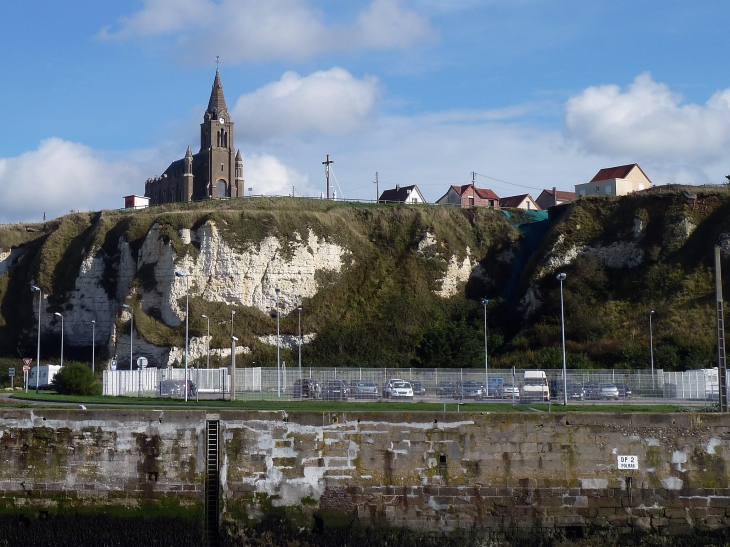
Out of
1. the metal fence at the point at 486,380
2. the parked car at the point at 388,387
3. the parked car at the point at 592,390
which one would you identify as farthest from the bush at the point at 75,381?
the parked car at the point at 592,390

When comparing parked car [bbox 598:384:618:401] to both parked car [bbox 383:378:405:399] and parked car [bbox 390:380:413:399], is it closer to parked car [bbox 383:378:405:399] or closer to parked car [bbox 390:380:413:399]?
parked car [bbox 390:380:413:399]

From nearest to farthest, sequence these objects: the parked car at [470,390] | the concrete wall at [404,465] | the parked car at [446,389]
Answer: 1. the concrete wall at [404,465]
2. the parked car at [470,390]
3. the parked car at [446,389]

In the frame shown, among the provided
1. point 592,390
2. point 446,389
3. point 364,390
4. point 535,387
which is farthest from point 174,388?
point 592,390

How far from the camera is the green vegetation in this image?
229 ft

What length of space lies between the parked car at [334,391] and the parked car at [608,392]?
1299 cm

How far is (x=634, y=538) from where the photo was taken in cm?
2123

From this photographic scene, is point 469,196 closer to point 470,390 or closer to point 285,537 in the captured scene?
point 470,390

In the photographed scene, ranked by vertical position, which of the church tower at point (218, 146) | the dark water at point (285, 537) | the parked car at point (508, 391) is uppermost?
the church tower at point (218, 146)

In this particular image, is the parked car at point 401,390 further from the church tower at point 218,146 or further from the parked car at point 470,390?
the church tower at point 218,146

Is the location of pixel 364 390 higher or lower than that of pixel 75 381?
lower

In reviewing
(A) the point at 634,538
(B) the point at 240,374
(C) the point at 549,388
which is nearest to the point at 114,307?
(B) the point at 240,374

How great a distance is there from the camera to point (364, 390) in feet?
145

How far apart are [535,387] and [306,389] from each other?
11.5 m

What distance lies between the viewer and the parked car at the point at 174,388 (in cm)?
4775
